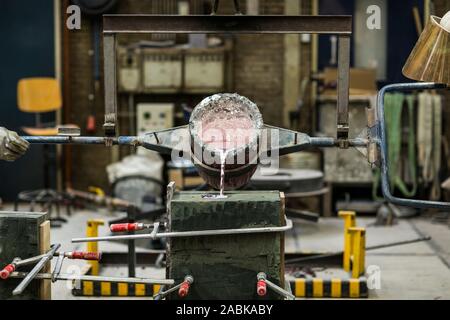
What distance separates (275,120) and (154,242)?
3.07 metres

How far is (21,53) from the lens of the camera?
9445mm

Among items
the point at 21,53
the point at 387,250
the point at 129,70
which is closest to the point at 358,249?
the point at 387,250

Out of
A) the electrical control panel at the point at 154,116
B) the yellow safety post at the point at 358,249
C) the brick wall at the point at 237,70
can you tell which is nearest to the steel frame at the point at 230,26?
the yellow safety post at the point at 358,249

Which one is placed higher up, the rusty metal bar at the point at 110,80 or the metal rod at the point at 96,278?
the rusty metal bar at the point at 110,80

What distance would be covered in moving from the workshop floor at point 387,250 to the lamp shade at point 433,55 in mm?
2339

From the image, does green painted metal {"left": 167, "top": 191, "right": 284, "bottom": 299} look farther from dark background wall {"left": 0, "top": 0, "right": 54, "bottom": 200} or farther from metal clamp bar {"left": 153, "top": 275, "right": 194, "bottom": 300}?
dark background wall {"left": 0, "top": 0, "right": 54, "bottom": 200}

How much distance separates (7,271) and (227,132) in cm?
127

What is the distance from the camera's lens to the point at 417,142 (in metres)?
8.63

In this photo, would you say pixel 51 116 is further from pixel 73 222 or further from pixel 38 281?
pixel 38 281

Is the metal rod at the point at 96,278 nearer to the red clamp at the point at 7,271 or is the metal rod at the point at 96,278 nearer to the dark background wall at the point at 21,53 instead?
the red clamp at the point at 7,271

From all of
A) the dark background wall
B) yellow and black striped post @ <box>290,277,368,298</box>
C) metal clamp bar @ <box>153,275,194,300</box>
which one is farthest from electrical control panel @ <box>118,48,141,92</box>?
metal clamp bar @ <box>153,275,194,300</box>

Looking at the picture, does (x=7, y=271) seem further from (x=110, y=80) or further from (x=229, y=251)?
(x=110, y=80)

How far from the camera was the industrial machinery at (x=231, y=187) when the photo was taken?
3.36 metres
